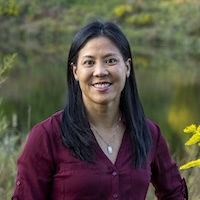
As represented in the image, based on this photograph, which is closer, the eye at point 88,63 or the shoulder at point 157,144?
the eye at point 88,63

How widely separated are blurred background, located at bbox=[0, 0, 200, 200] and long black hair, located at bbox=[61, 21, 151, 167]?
264mm

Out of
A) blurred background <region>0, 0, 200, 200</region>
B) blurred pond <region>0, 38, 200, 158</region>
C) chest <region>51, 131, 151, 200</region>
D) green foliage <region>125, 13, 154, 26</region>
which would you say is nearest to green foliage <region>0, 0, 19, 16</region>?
blurred background <region>0, 0, 200, 200</region>

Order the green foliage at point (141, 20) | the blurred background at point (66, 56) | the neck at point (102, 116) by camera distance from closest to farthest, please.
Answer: the neck at point (102, 116) < the blurred background at point (66, 56) < the green foliage at point (141, 20)

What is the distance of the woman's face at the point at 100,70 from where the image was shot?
84.2 inches

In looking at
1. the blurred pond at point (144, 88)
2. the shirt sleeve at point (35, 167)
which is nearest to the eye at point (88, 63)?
the shirt sleeve at point (35, 167)

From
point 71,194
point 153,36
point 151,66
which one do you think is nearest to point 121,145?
point 71,194

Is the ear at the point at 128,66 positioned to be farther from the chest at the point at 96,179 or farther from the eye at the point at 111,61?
the chest at the point at 96,179

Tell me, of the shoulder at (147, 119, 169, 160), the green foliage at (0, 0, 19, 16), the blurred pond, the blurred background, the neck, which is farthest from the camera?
the blurred pond

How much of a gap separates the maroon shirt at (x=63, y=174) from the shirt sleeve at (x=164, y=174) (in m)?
0.21

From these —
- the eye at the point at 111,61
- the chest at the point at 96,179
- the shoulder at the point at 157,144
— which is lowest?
the chest at the point at 96,179

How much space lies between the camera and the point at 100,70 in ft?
A: 6.96

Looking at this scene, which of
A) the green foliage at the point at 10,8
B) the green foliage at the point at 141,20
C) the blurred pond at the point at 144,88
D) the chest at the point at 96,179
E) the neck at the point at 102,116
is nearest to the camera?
the chest at the point at 96,179

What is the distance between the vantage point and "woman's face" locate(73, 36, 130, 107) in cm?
214

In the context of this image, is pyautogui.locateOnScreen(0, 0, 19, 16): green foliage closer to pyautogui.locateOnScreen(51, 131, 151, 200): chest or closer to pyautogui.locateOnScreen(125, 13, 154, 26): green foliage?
pyautogui.locateOnScreen(51, 131, 151, 200): chest
